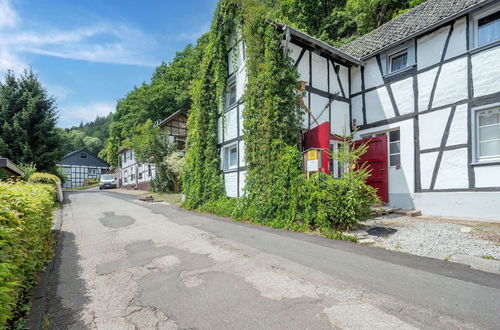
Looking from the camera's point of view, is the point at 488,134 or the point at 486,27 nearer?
the point at 488,134

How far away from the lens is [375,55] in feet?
31.2

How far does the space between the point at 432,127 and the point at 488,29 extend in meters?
2.86

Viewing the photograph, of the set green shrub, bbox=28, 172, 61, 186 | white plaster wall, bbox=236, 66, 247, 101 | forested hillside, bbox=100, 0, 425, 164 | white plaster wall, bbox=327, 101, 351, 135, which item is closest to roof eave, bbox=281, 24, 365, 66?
forested hillside, bbox=100, 0, 425, 164

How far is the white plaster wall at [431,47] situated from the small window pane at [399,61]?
0.58 m

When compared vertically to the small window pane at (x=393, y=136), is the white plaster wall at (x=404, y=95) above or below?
above

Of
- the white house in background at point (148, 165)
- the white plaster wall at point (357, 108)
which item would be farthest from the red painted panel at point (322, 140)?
the white house in background at point (148, 165)

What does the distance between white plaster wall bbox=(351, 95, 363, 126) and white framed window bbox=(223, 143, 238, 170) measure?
5.00 metres

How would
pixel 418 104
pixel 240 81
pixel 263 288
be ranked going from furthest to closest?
pixel 240 81 → pixel 418 104 → pixel 263 288

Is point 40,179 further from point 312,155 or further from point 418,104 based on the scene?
point 418,104

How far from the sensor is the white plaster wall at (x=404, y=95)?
8438 millimetres

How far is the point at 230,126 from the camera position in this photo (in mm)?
10719

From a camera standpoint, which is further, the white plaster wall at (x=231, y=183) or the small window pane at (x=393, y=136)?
the white plaster wall at (x=231, y=183)

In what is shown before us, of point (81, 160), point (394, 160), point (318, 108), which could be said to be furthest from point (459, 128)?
point (81, 160)

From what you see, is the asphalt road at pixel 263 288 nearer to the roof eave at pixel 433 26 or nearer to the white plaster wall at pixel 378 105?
the white plaster wall at pixel 378 105
